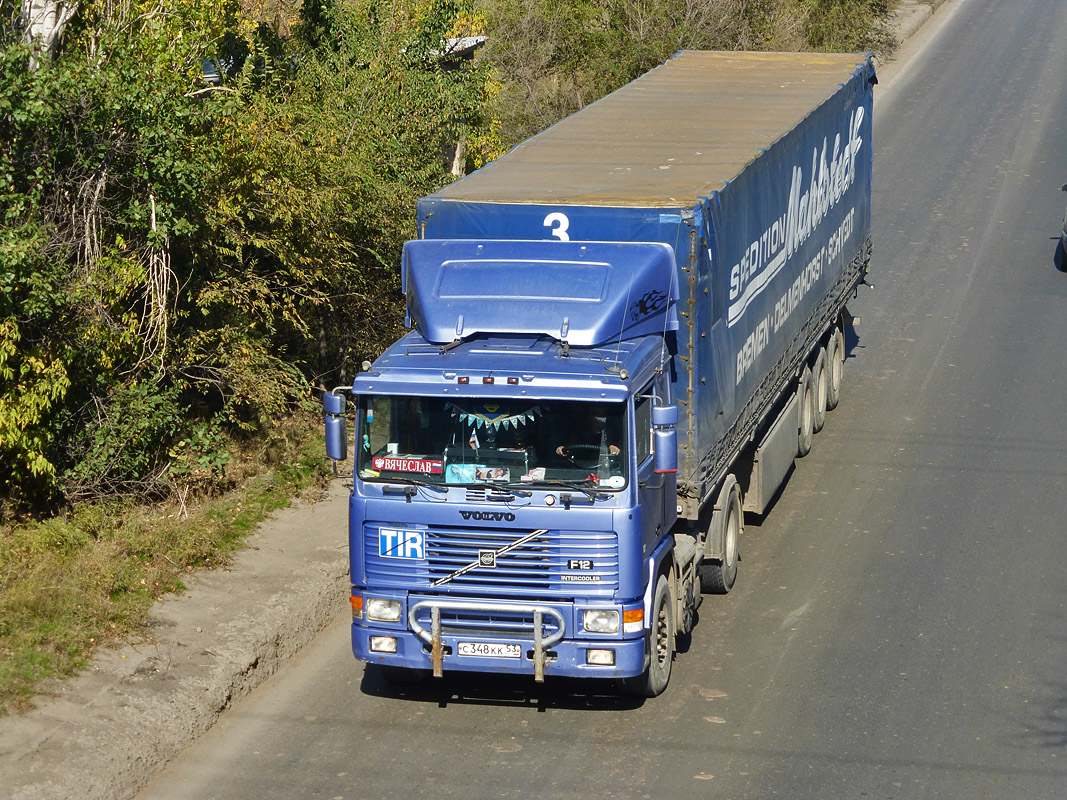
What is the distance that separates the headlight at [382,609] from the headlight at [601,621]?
1358 millimetres

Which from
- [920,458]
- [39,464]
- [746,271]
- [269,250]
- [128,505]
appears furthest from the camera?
[920,458]

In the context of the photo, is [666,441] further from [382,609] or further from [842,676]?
[842,676]

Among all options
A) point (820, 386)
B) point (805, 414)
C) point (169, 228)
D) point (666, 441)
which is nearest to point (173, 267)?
point (169, 228)

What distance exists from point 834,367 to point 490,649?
993cm

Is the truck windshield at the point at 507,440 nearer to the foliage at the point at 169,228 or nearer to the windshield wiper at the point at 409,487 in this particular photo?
the windshield wiper at the point at 409,487

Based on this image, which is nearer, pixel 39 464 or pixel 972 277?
pixel 39 464

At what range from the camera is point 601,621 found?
912 centimetres

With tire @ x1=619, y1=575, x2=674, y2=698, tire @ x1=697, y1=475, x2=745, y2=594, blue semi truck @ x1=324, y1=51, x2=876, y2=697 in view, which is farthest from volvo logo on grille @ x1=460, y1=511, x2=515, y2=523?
tire @ x1=697, y1=475, x2=745, y2=594

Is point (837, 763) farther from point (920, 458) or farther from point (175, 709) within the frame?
point (920, 458)

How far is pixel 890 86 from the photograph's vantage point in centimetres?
3853

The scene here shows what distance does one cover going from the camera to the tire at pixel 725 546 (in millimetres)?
11836

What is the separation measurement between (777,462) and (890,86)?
27.9 metres

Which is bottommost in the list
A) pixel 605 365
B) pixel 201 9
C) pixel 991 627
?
pixel 991 627

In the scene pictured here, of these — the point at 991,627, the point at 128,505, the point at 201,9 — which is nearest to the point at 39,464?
the point at 128,505
